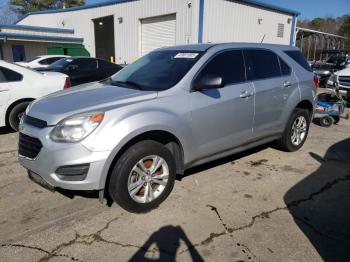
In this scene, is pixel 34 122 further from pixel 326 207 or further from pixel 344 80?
pixel 344 80

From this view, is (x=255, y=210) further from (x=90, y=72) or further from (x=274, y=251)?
(x=90, y=72)

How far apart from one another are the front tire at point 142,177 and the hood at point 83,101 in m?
0.49

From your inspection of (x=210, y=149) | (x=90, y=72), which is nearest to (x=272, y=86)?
(x=210, y=149)

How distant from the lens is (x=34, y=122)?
3.28 meters

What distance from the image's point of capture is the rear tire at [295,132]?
5.11m

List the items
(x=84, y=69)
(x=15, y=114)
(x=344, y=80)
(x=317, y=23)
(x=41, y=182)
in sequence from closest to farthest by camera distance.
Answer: (x=41, y=182) < (x=15, y=114) < (x=84, y=69) < (x=344, y=80) < (x=317, y=23)

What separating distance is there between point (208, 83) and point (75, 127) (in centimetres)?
153

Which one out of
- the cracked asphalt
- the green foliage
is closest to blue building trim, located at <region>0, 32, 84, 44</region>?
the cracked asphalt

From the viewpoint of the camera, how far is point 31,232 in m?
3.05

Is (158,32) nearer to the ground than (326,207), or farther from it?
farther from it

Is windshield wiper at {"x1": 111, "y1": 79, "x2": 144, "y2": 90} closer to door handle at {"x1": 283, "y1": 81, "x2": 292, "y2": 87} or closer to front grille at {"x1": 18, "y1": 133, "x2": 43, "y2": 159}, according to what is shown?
front grille at {"x1": 18, "y1": 133, "x2": 43, "y2": 159}

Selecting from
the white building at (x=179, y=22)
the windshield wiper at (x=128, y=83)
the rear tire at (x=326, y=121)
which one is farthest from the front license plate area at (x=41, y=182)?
the white building at (x=179, y=22)

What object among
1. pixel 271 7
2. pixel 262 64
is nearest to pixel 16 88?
pixel 262 64

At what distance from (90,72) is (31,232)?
8.19 metres
